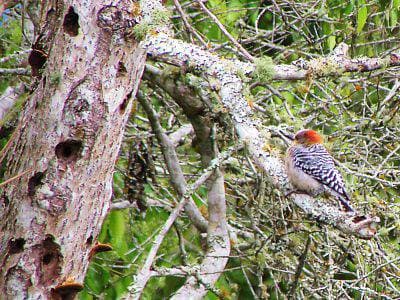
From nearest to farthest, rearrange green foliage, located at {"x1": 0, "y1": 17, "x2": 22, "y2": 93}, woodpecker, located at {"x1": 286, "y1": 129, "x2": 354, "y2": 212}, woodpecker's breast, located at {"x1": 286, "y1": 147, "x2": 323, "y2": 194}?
woodpecker's breast, located at {"x1": 286, "y1": 147, "x2": 323, "y2": 194}
woodpecker, located at {"x1": 286, "y1": 129, "x2": 354, "y2": 212}
green foliage, located at {"x1": 0, "y1": 17, "x2": 22, "y2": 93}

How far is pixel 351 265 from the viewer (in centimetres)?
518

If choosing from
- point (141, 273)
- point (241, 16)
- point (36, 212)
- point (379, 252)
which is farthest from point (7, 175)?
point (241, 16)

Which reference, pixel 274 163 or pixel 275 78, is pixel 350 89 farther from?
pixel 274 163

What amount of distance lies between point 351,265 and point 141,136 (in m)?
1.56

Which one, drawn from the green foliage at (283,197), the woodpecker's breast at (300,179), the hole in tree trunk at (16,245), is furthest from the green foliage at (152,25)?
the hole in tree trunk at (16,245)

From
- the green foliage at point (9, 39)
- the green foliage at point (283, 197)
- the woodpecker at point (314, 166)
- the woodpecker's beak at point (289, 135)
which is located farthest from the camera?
the green foliage at point (9, 39)

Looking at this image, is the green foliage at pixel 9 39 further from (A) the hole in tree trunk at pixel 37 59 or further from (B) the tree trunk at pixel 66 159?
(B) the tree trunk at pixel 66 159

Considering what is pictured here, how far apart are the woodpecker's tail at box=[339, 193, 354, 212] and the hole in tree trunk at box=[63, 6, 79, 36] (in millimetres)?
1462

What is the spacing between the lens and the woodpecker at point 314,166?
391 cm

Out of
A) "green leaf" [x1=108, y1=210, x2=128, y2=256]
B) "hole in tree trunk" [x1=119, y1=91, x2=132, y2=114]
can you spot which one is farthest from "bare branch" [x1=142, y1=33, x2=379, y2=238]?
"green leaf" [x1=108, y1=210, x2=128, y2=256]

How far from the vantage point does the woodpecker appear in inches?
154

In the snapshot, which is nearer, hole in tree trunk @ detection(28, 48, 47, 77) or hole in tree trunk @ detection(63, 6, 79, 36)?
hole in tree trunk @ detection(63, 6, 79, 36)

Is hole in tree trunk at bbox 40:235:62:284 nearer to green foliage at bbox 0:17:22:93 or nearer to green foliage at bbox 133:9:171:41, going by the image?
green foliage at bbox 133:9:171:41

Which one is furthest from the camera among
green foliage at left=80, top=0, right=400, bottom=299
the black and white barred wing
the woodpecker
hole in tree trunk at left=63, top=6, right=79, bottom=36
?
green foliage at left=80, top=0, right=400, bottom=299
